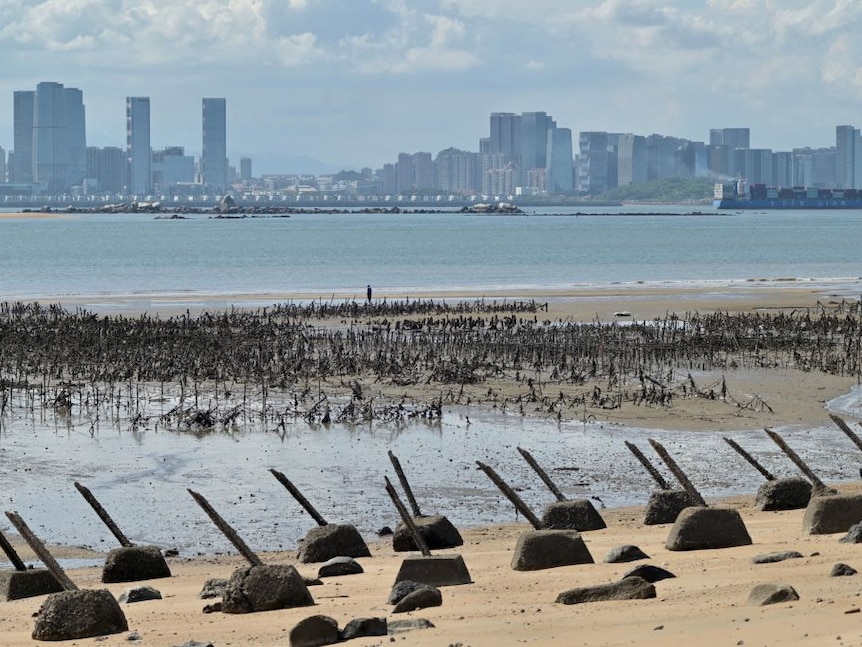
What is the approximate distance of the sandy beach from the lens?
32.2 feet

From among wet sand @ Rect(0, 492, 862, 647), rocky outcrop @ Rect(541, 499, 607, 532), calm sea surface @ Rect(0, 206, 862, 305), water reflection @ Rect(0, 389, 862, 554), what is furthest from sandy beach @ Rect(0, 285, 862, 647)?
calm sea surface @ Rect(0, 206, 862, 305)

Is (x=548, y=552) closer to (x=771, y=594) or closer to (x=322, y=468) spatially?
(x=771, y=594)

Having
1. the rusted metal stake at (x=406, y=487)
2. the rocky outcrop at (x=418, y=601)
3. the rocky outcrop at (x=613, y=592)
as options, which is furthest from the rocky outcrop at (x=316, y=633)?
the rusted metal stake at (x=406, y=487)

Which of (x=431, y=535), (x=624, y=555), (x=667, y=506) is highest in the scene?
(x=624, y=555)

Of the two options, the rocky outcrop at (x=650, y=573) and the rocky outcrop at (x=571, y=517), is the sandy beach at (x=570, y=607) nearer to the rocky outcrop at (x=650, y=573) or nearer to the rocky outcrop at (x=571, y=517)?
the rocky outcrop at (x=650, y=573)

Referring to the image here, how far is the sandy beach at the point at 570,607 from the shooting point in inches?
387

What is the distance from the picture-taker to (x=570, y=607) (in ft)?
35.9

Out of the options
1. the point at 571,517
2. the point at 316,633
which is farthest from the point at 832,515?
the point at 316,633

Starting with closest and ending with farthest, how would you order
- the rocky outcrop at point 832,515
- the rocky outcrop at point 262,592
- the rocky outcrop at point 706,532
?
the rocky outcrop at point 262,592 → the rocky outcrop at point 706,532 → the rocky outcrop at point 832,515

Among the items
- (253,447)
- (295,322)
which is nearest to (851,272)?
(295,322)

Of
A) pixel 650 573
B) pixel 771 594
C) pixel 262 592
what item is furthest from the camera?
pixel 650 573

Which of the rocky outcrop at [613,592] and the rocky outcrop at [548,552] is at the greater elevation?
the rocky outcrop at [613,592]

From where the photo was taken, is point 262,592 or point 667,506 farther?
point 667,506

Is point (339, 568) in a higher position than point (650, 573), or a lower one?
lower
